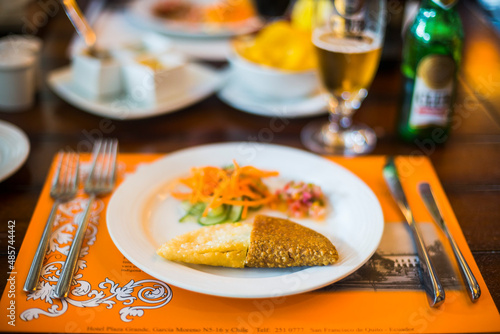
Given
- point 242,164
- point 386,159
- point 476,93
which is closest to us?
point 242,164

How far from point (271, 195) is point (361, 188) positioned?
188 millimetres

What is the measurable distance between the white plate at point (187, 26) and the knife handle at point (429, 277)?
122 centimetres

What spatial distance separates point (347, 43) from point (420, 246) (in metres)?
0.57

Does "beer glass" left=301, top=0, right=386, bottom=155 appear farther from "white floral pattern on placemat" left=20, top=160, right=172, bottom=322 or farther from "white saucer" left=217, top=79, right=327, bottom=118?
"white floral pattern on placemat" left=20, top=160, right=172, bottom=322

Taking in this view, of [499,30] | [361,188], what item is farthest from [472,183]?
[499,30]

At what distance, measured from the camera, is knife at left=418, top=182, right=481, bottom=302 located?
2.77 feet

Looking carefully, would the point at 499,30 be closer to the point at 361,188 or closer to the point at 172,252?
the point at 361,188

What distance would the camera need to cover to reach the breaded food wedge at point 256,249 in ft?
2.77

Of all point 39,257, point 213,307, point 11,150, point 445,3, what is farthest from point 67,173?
point 445,3

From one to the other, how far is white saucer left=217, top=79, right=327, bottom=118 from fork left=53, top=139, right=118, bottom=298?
1.25 ft

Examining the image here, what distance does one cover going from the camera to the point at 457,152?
1.31 meters

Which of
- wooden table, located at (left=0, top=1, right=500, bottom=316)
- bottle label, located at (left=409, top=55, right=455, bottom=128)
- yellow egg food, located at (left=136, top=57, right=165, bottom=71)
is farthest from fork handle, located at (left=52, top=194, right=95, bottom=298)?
bottle label, located at (left=409, top=55, right=455, bottom=128)

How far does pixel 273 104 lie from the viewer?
1496 millimetres

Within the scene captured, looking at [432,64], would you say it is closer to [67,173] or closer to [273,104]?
[273,104]
